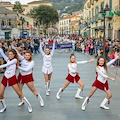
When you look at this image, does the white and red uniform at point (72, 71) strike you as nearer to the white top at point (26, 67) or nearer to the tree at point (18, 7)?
the white top at point (26, 67)

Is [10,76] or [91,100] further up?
[10,76]

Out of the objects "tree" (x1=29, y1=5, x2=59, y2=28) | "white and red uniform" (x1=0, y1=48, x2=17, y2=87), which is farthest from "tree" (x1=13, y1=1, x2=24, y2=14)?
"white and red uniform" (x1=0, y1=48, x2=17, y2=87)

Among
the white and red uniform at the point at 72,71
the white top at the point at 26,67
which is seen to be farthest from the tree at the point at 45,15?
the white top at the point at 26,67

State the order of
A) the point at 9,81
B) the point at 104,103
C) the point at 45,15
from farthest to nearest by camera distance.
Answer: the point at 45,15 < the point at 104,103 < the point at 9,81

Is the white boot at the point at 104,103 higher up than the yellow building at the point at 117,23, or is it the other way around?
the yellow building at the point at 117,23

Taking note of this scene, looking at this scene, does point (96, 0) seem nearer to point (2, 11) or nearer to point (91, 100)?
point (2, 11)

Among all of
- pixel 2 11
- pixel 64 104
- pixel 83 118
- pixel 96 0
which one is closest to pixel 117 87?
pixel 64 104

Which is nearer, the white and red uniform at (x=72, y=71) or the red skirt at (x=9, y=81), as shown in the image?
the red skirt at (x=9, y=81)

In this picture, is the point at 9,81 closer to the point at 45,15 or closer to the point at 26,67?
the point at 26,67

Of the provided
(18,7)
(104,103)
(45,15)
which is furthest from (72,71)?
(18,7)

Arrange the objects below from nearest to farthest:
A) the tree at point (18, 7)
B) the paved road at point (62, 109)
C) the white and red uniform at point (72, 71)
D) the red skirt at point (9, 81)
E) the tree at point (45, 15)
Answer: the paved road at point (62, 109) → the red skirt at point (9, 81) → the white and red uniform at point (72, 71) → the tree at point (18, 7) → the tree at point (45, 15)

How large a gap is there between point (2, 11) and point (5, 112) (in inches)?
1798

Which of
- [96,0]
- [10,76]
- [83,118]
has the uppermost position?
[96,0]

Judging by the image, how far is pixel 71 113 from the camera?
5.52 metres
